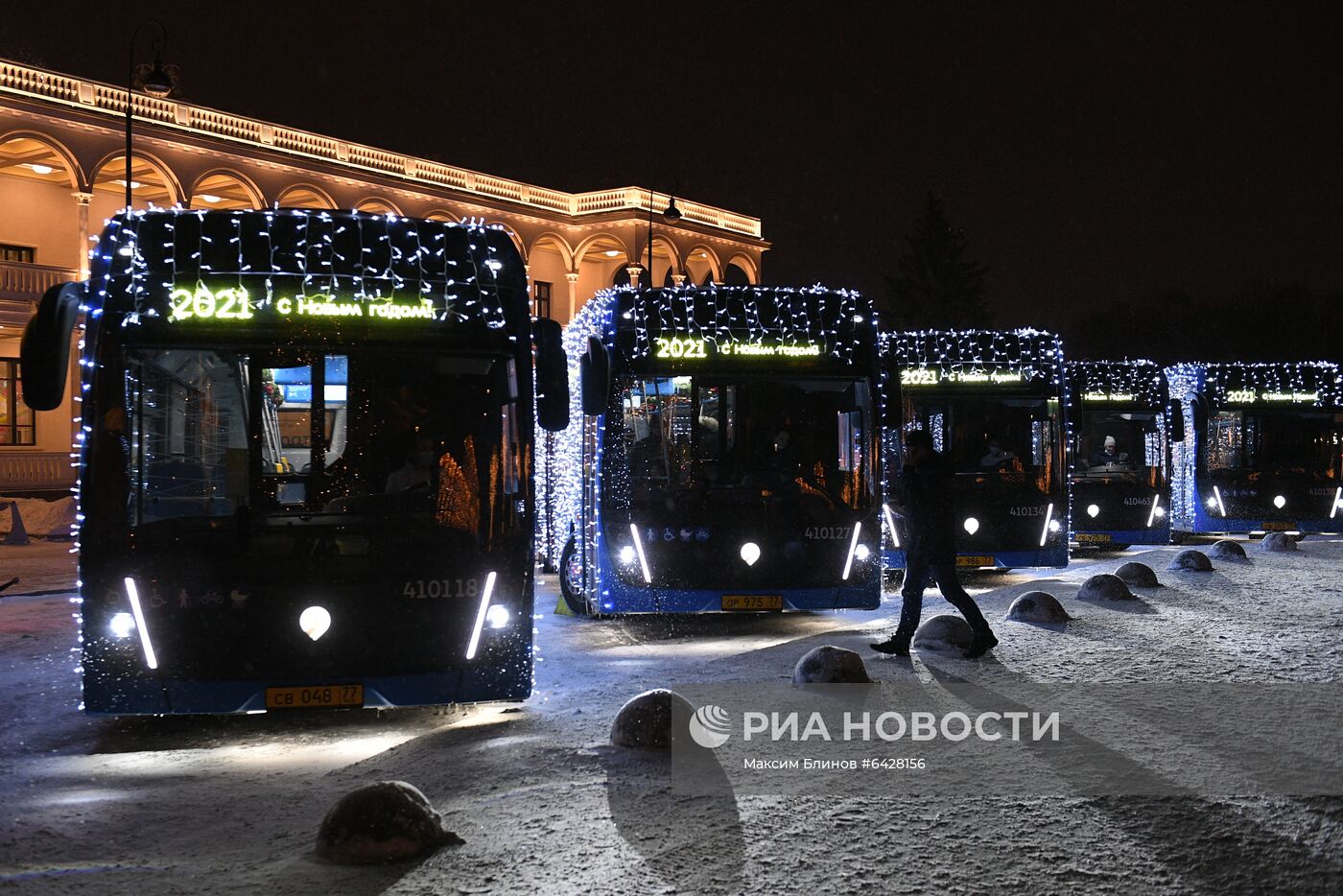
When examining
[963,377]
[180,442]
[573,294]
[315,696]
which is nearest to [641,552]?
[315,696]

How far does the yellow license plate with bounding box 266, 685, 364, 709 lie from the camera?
6.93 metres

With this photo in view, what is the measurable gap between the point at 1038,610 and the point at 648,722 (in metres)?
6.08

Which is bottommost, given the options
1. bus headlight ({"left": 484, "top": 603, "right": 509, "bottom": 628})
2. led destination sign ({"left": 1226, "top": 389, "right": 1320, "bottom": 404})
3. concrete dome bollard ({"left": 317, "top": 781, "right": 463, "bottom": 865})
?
concrete dome bollard ({"left": 317, "top": 781, "right": 463, "bottom": 865})

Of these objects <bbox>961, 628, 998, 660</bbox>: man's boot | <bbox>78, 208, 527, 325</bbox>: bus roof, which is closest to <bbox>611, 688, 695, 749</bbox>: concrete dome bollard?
<bbox>78, 208, 527, 325</bbox>: bus roof

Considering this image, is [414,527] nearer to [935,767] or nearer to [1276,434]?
[935,767]

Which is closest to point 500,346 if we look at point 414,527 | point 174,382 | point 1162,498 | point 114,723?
point 414,527

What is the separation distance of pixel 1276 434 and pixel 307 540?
20.1 meters

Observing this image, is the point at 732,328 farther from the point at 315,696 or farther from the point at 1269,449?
the point at 1269,449

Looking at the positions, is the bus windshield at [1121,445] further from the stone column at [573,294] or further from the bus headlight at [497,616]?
the stone column at [573,294]

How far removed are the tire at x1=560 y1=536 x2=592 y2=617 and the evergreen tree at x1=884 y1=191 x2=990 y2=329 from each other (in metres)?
75.8

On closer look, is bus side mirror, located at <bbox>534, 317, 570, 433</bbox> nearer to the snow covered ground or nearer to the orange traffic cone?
the snow covered ground

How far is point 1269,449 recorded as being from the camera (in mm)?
22797

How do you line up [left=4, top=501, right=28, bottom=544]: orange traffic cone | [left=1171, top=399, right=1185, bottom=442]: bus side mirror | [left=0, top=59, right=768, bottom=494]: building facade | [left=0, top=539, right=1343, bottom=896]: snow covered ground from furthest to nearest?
[left=0, top=59, right=768, bottom=494]: building facade < [left=4, top=501, right=28, bottom=544]: orange traffic cone < [left=1171, top=399, right=1185, bottom=442]: bus side mirror < [left=0, top=539, right=1343, bottom=896]: snow covered ground

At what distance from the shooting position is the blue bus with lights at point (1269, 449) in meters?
22.6
